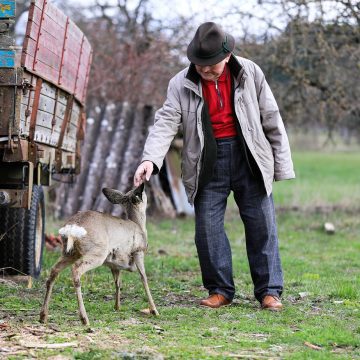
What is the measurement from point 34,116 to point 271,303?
257 cm

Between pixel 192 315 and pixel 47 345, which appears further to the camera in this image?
pixel 192 315

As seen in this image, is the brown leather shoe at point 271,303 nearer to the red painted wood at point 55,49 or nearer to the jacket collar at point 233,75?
the jacket collar at point 233,75

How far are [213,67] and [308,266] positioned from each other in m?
3.98

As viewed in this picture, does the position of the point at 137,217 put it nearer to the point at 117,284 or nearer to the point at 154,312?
the point at 117,284

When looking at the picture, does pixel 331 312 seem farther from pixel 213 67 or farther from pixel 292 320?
pixel 213 67

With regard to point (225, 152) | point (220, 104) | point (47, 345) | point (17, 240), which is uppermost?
point (220, 104)

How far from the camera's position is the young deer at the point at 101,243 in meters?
5.84

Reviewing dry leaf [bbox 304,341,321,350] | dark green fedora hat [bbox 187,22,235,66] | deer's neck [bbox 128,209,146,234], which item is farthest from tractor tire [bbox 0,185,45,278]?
dry leaf [bbox 304,341,321,350]

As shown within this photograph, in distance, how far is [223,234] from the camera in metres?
7.03

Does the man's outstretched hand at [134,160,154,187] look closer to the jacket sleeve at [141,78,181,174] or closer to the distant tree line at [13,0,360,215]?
the jacket sleeve at [141,78,181,174]

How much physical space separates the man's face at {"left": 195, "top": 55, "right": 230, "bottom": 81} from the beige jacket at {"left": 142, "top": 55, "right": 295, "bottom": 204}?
0.41 feet

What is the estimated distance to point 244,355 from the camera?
504 centimetres

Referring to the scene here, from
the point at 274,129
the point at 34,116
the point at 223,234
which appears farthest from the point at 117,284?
the point at 274,129

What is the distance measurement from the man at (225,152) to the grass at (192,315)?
14.4 inches
